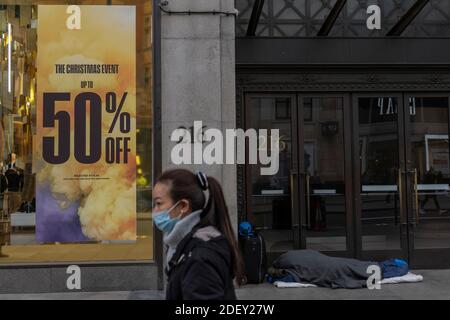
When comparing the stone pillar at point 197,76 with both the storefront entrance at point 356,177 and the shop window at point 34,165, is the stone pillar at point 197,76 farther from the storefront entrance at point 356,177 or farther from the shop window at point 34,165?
the storefront entrance at point 356,177

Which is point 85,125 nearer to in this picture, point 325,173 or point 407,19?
point 325,173

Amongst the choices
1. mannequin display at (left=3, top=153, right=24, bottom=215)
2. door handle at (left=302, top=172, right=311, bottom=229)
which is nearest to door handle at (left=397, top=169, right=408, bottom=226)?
door handle at (left=302, top=172, right=311, bottom=229)

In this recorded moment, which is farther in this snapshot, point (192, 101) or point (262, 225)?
point (262, 225)

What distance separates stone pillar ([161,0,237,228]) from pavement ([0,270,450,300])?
104 centimetres

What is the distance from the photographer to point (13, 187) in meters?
7.32

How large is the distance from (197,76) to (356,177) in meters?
3.02

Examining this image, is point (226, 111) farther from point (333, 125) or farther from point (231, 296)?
point (231, 296)

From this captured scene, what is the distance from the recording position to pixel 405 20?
309 inches

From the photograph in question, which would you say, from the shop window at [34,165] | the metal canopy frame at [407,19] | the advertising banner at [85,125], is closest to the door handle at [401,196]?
the metal canopy frame at [407,19]

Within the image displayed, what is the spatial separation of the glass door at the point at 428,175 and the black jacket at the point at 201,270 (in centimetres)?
671

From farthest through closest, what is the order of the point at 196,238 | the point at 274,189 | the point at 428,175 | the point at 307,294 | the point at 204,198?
the point at 428,175 → the point at 274,189 → the point at 307,294 → the point at 204,198 → the point at 196,238

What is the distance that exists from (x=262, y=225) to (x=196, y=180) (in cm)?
588

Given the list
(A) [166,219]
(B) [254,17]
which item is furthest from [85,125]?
(A) [166,219]

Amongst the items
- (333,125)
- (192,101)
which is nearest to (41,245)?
(192,101)
